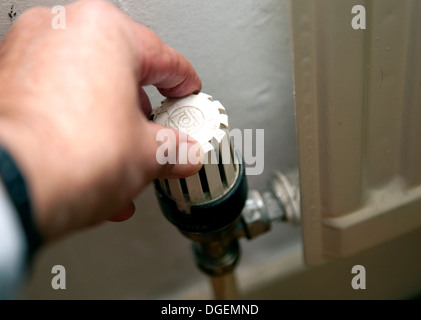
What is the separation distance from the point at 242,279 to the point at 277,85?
28 cm

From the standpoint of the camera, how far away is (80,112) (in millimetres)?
202

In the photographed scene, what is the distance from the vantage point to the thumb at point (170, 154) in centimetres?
24

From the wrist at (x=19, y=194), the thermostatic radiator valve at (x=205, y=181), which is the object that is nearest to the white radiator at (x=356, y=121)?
the thermostatic radiator valve at (x=205, y=181)

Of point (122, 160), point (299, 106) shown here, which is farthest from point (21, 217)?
point (299, 106)

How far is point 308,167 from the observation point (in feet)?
1.20

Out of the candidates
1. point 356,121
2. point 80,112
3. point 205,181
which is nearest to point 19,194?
point 80,112

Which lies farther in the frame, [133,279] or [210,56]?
[133,279]

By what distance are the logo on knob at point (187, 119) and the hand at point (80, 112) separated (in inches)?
1.1

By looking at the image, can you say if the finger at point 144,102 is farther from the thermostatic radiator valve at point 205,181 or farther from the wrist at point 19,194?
the wrist at point 19,194

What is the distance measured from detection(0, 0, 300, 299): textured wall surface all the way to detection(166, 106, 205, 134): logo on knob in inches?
3.2

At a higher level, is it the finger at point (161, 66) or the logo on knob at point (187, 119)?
the finger at point (161, 66)

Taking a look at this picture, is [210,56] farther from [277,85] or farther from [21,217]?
[21,217]

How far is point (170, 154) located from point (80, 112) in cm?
7

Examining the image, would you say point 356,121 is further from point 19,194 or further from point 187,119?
point 19,194
